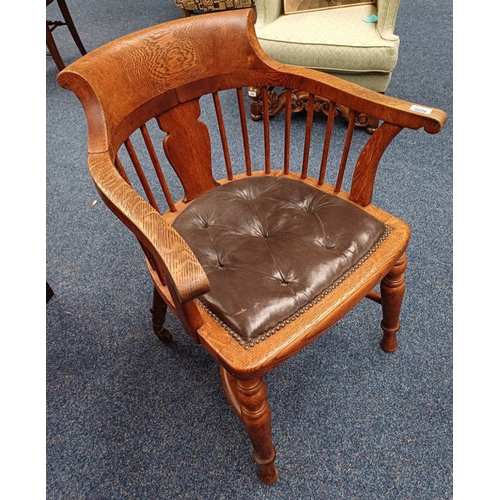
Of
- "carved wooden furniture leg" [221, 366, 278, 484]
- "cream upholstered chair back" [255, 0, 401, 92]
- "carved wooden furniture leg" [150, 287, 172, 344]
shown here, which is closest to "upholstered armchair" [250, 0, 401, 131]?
"cream upholstered chair back" [255, 0, 401, 92]

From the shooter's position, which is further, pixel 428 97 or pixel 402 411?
pixel 428 97

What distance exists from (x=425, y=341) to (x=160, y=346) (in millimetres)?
882

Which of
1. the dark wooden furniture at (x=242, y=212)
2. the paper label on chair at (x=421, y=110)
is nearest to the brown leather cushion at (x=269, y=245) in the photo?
the dark wooden furniture at (x=242, y=212)

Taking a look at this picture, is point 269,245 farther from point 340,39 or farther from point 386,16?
point 386,16

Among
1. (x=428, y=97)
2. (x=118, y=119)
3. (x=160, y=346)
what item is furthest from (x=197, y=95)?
(x=428, y=97)

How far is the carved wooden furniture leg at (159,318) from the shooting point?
1234 mm

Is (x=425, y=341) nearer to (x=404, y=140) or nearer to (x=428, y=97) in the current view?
(x=404, y=140)

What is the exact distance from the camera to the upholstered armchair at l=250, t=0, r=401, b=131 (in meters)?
1.88

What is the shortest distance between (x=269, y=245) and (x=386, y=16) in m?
1.53

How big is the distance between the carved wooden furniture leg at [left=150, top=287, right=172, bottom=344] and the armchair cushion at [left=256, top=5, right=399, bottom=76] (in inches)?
56.3

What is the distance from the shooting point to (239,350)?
0.78m

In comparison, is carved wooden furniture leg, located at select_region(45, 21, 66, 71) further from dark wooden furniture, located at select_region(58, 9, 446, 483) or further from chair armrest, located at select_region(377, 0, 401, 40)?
dark wooden furniture, located at select_region(58, 9, 446, 483)

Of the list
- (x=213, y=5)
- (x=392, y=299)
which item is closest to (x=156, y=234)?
(x=392, y=299)

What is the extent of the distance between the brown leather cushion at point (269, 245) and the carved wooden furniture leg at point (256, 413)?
10 cm
